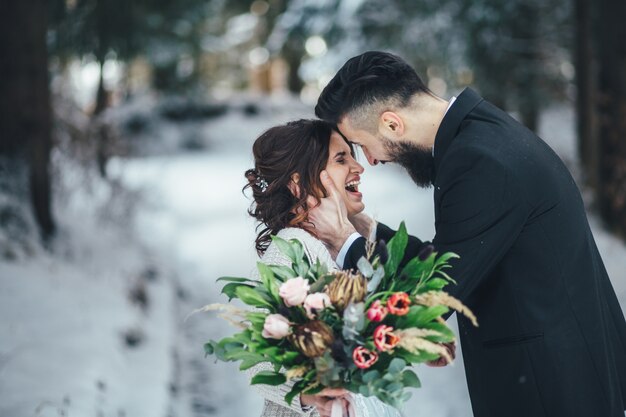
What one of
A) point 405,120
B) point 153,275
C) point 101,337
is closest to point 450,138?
point 405,120

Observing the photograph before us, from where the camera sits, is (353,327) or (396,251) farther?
(396,251)

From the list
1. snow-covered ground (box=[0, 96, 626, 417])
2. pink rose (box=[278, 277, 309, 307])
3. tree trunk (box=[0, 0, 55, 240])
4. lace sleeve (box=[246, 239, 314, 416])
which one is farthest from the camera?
tree trunk (box=[0, 0, 55, 240])

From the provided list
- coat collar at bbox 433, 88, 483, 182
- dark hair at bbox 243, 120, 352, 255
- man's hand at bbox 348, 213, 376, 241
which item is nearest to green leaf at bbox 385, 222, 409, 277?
coat collar at bbox 433, 88, 483, 182

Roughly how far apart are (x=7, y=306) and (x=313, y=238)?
453 centimetres

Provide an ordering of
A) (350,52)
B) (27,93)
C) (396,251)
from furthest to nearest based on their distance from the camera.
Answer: (350,52) → (27,93) → (396,251)

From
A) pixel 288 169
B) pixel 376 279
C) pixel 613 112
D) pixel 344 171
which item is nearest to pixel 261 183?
pixel 288 169

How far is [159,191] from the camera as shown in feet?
45.8

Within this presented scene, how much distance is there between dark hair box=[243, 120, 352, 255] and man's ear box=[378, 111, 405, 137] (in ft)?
1.26

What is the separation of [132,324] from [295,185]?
4769 millimetres

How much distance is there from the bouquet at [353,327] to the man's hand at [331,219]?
0.61m

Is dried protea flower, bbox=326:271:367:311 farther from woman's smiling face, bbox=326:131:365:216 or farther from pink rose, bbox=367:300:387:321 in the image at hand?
woman's smiling face, bbox=326:131:365:216

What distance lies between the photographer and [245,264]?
11.3 m

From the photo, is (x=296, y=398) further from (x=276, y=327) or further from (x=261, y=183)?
(x=261, y=183)

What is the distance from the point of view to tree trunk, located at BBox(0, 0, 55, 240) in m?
8.72
